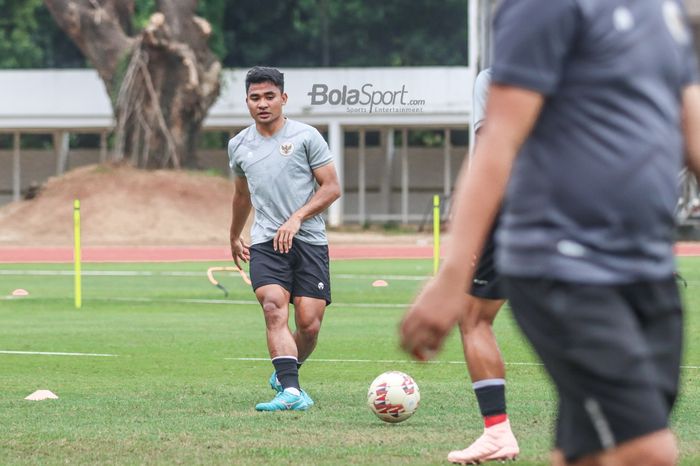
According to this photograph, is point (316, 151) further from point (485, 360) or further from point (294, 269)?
point (485, 360)

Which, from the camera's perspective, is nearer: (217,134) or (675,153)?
(675,153)

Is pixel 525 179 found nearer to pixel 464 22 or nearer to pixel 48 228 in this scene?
pixel 48 228

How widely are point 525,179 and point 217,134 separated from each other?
160 ft

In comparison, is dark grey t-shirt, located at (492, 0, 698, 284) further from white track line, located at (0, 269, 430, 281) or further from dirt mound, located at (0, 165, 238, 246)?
dirt mound, located at (0, 165, 238, 246)

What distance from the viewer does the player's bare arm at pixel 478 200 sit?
326cm

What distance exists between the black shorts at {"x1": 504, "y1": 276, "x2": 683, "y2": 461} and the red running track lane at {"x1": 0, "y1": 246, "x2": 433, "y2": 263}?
27.4 meters

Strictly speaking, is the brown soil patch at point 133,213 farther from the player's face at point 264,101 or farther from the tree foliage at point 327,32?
the player's face at point 264,101

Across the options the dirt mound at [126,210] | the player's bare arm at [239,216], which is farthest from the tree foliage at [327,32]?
the player's bare arm at [239,216]

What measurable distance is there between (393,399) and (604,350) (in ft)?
16.1

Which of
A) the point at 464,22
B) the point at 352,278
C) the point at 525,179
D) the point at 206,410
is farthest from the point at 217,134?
the point at 525,179

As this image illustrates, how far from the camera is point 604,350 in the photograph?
10.5ft

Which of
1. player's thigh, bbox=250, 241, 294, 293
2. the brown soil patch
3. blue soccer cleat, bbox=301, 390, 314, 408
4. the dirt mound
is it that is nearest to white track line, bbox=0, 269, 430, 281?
the brown soil patch

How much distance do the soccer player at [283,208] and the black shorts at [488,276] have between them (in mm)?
2443

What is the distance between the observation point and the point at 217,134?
169ft
